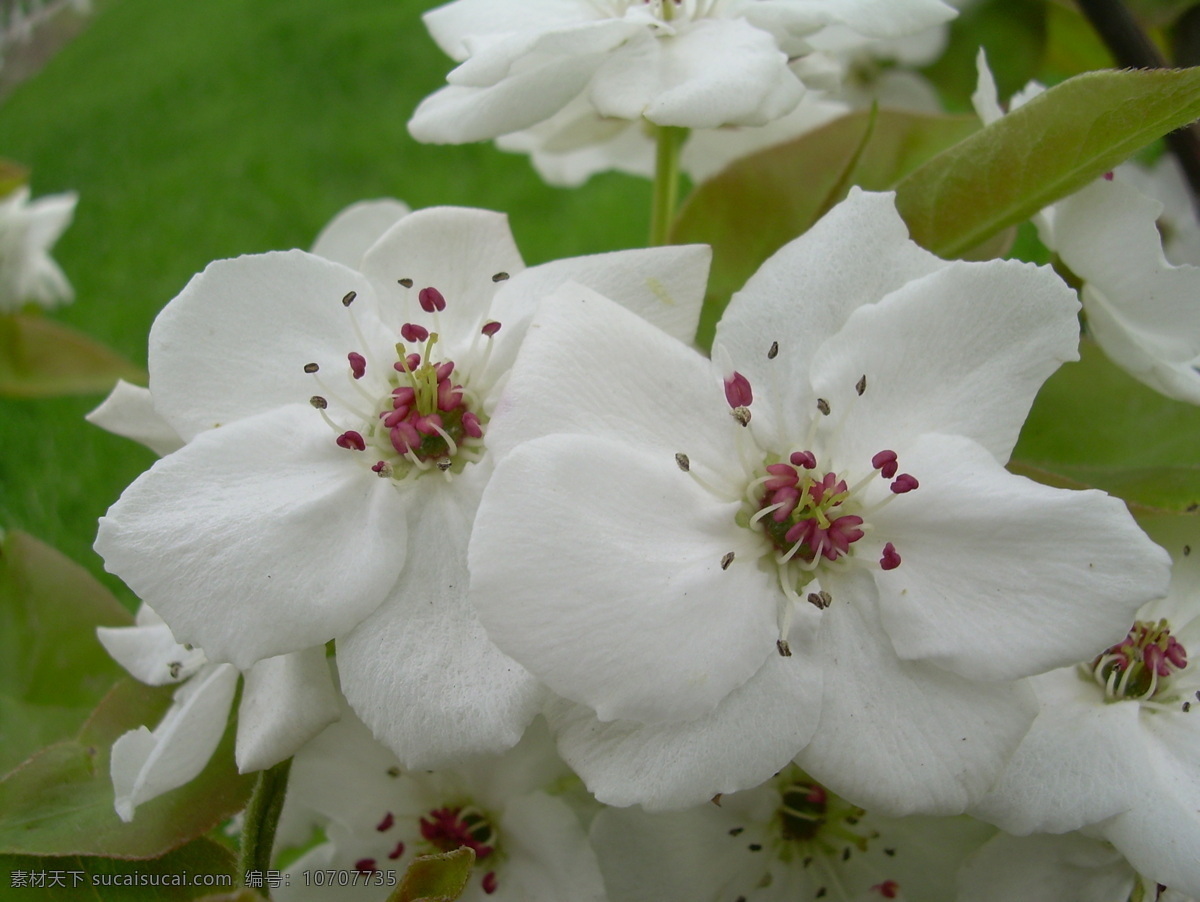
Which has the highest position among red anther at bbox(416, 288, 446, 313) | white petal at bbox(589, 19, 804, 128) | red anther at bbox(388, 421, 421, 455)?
white petal at bbox(589, 19, 804, 128)

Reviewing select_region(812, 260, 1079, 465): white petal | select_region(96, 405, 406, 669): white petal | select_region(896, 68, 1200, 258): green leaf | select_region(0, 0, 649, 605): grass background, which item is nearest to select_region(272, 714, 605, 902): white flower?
select_region(96, 405, 406, 669): white petal

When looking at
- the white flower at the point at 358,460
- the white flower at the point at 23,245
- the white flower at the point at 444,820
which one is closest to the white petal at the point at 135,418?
the white flower at the point at 358,460

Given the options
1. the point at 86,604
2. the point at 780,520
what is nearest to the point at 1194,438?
the point at 780,520

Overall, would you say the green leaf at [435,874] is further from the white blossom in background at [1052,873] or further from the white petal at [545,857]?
the white blossom in background at [1052,873]

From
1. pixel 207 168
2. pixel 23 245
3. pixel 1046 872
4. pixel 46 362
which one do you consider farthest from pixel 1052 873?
pixel 207 168

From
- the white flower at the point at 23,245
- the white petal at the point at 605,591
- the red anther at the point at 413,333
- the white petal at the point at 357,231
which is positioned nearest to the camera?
the white petal at the point at 605,591

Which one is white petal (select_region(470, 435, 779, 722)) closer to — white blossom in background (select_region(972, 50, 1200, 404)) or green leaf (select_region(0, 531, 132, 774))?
white blossom in background (select_region(972, 50, 1200, 404))

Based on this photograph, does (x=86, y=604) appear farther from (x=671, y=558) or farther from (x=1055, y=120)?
(x=1055, y=120)
